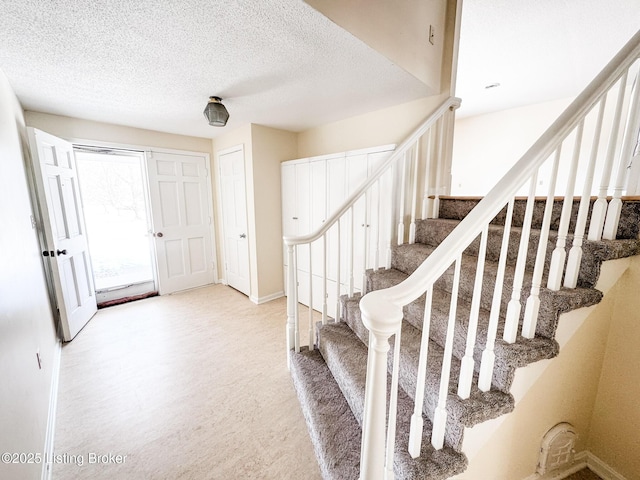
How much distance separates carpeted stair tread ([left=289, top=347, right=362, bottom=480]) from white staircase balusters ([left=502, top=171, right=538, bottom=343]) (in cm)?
88

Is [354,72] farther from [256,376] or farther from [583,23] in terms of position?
[256,376]

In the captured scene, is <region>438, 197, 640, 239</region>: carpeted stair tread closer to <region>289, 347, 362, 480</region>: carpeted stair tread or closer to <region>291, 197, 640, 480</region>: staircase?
<region>291, 197, 640, 480</region>: staircase

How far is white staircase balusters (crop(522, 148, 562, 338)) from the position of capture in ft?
3.10

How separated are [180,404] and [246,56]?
2329mm

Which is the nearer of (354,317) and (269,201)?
(354,317)

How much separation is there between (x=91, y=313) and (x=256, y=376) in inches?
94.7

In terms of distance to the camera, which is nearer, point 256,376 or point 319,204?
point 256,376

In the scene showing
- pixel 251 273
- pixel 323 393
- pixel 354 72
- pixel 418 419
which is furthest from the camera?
pixel 251 273

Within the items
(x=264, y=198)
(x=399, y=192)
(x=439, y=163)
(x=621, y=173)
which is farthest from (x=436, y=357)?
(x=264, y=198)


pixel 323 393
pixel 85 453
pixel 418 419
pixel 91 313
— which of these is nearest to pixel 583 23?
pixel 418 419

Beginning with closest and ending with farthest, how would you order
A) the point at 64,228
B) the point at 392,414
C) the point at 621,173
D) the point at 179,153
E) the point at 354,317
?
the point at 392,414, the point at 621,173, the point at 354,317, the point at 64,228, the point at 179,153

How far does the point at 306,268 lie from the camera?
3.17m

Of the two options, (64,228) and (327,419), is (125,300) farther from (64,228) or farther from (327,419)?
(327,419)

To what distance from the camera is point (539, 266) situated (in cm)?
98
